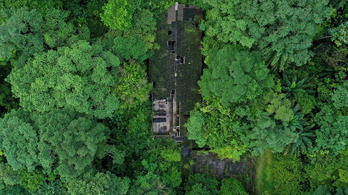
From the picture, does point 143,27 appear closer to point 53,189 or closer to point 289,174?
point 53,189

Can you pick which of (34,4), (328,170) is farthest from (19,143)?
(328,170)

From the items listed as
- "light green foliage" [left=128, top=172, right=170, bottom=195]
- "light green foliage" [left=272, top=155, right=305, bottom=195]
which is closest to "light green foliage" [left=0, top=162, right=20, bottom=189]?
"light green foliage" [left=128, top=172, right=170, bottom=195]

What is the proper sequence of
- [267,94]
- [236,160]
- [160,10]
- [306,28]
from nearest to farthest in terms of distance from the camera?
[306,28], [267,94], [160,10], [236,160]

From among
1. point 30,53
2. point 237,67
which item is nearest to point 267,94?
Result: point 237,67

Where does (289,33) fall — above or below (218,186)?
above

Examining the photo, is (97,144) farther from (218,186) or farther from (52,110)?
(218,186)
